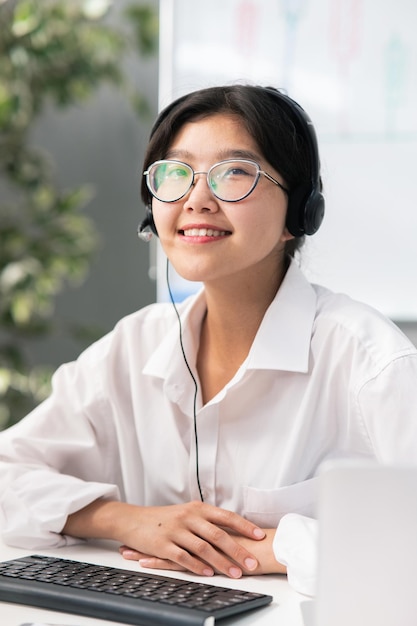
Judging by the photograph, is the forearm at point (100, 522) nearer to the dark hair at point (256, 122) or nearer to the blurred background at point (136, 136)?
the dark hair at point (256, 122)

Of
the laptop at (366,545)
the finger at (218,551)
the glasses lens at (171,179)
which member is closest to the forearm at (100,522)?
the finger at (218,551)

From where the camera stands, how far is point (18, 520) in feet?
4.39

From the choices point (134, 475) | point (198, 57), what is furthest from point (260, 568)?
point (198, 57)

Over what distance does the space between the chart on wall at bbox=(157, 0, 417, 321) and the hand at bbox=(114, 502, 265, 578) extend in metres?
1.28

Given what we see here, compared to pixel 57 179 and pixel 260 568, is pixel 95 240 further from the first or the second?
pixel 260 568

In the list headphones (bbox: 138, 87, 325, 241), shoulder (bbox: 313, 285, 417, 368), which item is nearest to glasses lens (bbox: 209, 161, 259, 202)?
headphones (bbox: 138, 87, 325, 241)

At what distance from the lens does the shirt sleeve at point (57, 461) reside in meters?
1.35

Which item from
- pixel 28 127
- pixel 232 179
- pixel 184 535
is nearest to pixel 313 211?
pixel 232 179

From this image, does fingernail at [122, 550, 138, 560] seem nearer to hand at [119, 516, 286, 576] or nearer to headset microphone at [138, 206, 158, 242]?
hand at [119, 516, 286, 576]

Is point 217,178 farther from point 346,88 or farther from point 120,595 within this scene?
point 346,88

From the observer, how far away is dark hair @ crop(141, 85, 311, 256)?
1.43m

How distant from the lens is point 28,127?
330 cm

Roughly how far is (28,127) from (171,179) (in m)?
2.02

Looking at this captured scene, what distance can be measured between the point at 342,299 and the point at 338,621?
2.53 feet
